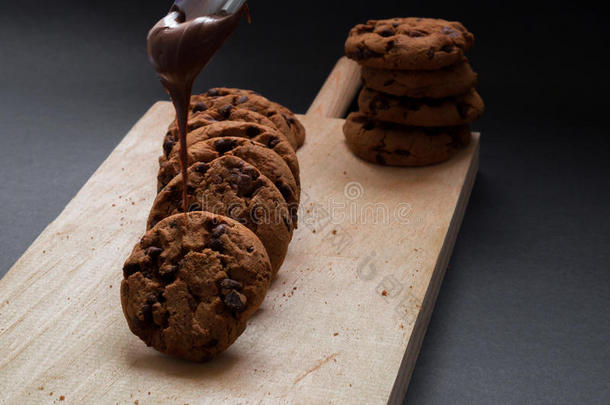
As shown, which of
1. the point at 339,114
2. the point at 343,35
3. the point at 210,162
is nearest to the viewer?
the point at 210,162

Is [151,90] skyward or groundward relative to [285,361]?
groundward

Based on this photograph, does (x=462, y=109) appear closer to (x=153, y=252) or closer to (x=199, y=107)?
(x=199, y=107)

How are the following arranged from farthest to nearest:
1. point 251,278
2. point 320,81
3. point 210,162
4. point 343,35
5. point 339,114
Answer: point 343,35 < point 320,81 < point 339,114 < point 210,162 < point 251,278

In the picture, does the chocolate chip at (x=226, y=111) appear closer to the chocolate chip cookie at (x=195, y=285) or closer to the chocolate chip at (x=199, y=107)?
the chocolate chip at (x=199, y=107)

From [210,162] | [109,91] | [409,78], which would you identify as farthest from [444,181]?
[109,91]

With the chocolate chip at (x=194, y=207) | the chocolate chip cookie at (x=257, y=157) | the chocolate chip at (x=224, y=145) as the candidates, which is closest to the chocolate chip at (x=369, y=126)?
the chocolate chip cookie at (x=257, y=157)

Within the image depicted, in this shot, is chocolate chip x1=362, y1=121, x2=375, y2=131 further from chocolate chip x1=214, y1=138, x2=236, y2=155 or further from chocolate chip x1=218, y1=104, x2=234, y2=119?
chocolate chip x1=214, y1=138, x2=236, y2=155

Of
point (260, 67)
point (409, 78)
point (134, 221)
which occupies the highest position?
point (409, 78)

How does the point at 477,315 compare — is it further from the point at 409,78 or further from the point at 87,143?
the point at 87,143
